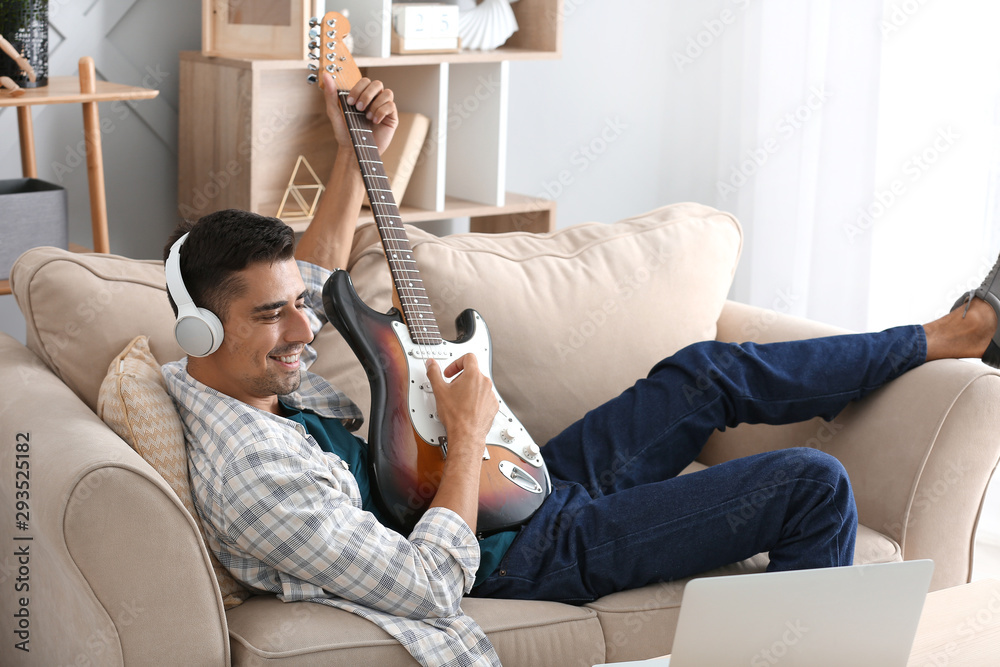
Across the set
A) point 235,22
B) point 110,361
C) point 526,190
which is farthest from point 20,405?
point 526,190

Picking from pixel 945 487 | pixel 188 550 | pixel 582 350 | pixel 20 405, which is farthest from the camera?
pixel 582 350

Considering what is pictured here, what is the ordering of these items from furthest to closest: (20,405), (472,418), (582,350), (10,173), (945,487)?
(10,173)
(582,350)
(945,487)
(472,418)
(20,405)

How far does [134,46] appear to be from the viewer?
2.22m

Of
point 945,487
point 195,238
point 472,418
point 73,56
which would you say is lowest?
point 945,487

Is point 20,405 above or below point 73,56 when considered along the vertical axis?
below

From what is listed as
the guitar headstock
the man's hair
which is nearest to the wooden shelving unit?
the guitar headstock

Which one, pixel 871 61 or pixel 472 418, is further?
pixel 871 61

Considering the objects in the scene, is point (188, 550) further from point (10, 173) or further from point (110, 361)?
point (10, 173)

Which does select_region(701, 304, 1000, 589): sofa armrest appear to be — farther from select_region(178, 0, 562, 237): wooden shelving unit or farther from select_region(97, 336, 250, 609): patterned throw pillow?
select_region(178, 0, 562, 237): wooden shelving unit

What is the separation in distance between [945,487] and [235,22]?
65.3 inches

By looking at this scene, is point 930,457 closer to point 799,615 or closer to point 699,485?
point 699,485

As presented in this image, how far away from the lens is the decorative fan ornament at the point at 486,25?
2.36 meters

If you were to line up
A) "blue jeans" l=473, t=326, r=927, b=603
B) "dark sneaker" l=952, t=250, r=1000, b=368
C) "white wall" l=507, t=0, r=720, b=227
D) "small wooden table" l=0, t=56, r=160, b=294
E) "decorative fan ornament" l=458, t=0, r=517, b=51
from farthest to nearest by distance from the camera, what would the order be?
"white wall" l=507, t=0, r=720, b=227 → "decorative fan ornament" l=458, t=0, r=517, b=51 → "small wooden table" l=0, t=56, r=160, b=294 → "dark sneaker" l=952, t=250, r=1000, b=368 → "blue jeans" l=473, t=326, r=927, b=603

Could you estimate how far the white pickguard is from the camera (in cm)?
147
